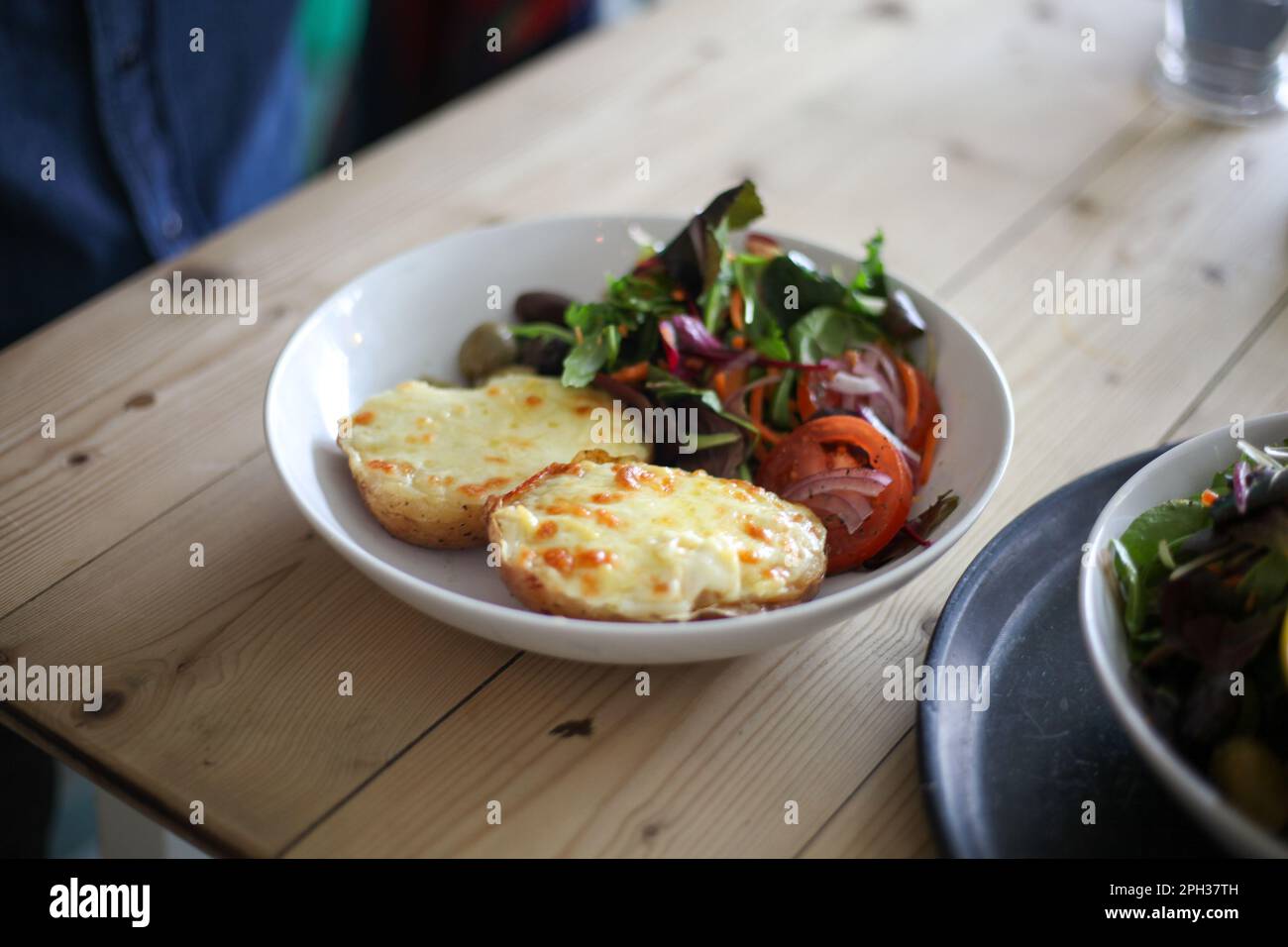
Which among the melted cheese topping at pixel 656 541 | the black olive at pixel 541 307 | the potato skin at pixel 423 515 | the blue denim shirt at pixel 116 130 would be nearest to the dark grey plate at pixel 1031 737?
the melted cheese topping at pixel 656 541

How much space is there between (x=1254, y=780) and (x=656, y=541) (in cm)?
53

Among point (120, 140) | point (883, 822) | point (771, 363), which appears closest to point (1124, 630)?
point (883, 822)

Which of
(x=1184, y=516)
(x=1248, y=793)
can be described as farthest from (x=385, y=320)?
(x=1248, y=793)

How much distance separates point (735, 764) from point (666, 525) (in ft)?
0.78

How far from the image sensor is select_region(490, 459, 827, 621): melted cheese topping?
1052 mm

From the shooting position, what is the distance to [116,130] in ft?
6.73

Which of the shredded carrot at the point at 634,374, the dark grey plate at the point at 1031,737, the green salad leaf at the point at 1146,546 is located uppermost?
the shredded carrot at the point at 634,374

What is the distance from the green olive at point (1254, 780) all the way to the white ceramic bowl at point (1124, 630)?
0.06ft

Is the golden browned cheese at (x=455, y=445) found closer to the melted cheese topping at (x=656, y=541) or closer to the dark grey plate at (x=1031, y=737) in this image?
the melted cheese topping at (x=656, y=541)

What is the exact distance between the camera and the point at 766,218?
1976 millimetres

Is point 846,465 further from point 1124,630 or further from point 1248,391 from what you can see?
point 1248,391

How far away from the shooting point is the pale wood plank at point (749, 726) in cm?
104

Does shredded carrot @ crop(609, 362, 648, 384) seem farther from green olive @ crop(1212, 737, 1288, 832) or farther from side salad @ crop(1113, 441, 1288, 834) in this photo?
green olive @ crop(1212, 737, 1288, 832)
